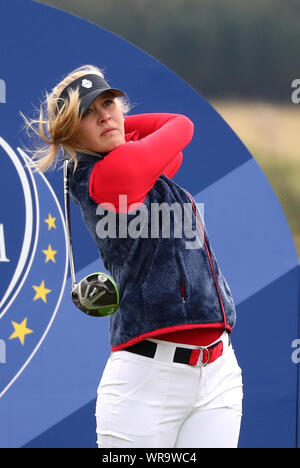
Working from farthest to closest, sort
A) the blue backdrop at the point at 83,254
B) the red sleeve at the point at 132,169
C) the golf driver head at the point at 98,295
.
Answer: the blue backdrop at the point at 83,254 → the golf driver head at the point at 98,295 → the red sleeve at the point at 132,169

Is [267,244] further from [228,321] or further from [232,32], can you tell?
[228,321]

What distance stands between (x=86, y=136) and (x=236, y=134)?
1.20 m

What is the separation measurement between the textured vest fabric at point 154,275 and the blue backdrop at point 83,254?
920mm

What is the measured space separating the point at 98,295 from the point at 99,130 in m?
0.43

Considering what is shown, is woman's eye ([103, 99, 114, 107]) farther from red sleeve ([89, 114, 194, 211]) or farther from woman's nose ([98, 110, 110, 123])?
red sleeve ([89, 114, 194, 211])

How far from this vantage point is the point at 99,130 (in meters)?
1.83

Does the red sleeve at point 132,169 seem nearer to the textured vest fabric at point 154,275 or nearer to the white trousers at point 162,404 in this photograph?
the textured vest fabric at point 154,275

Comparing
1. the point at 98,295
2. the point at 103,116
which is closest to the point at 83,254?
the point at 98,295

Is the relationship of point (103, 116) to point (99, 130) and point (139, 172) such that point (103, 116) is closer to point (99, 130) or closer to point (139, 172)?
point (99, 130)

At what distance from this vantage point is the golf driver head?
6.09 feet

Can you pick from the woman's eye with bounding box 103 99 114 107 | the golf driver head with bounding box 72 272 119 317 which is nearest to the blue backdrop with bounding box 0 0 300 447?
the golf driver head with bounding box 72 272 119 317

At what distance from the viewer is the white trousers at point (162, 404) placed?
1839 millimetres

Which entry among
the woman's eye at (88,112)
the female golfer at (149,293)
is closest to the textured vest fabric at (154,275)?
the female golfer at (149,293)

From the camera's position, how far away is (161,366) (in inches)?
72.4
